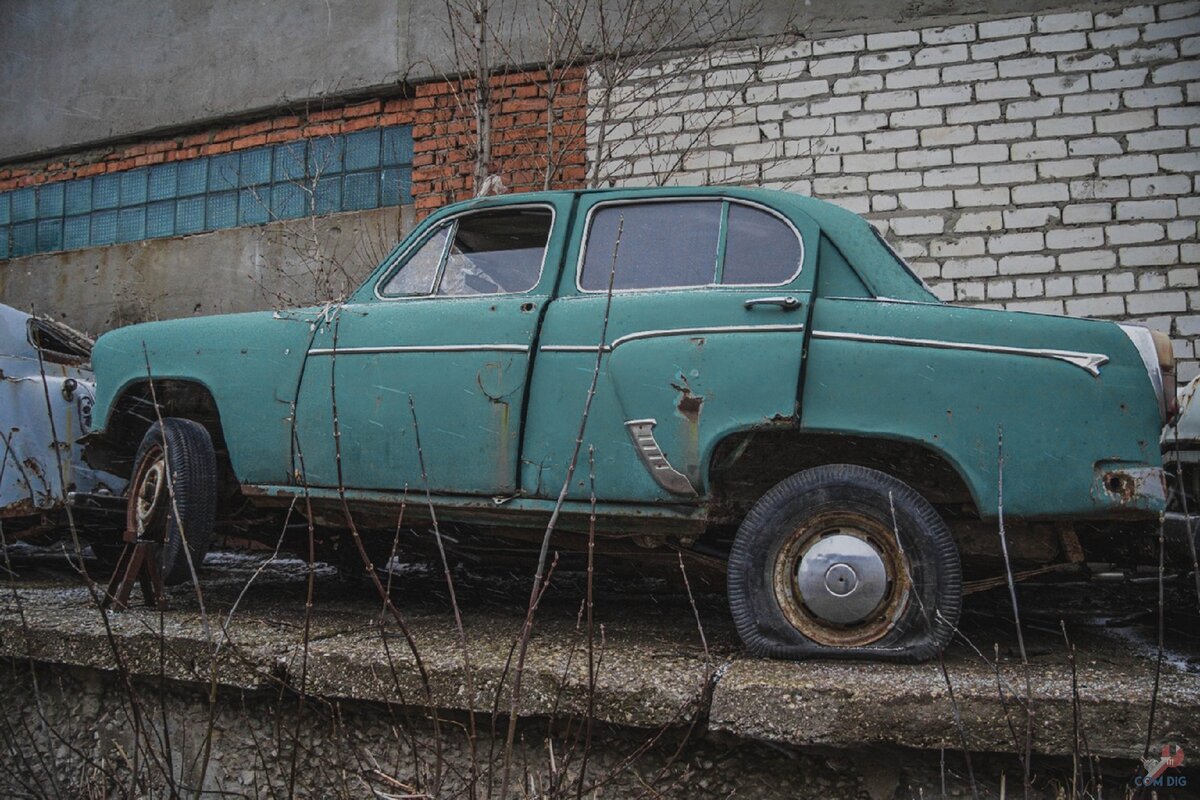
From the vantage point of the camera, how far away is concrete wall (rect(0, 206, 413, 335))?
7.68 meters

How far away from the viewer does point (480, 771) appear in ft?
9.18

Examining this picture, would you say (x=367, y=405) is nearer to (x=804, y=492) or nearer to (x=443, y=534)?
(x=443, y=534)

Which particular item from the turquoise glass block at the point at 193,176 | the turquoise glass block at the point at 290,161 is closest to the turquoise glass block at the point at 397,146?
the turquoise glass block at the point at 290,161

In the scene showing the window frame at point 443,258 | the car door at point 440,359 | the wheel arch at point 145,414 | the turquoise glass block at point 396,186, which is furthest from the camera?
the turquoise glass block at point 396,186

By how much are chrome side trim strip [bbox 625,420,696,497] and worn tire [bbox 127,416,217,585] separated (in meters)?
1.77

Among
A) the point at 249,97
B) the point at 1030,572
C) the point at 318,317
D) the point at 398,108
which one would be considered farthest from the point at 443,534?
the point at 249,97

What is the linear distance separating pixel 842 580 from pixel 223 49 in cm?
740

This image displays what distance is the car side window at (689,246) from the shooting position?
354 cm

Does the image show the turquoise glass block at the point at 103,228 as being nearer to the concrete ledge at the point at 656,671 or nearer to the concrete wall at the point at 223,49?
the concrete wall at the point at 223,49

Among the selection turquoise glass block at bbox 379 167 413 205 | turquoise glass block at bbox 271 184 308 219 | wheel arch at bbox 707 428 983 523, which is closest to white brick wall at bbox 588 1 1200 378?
turquoise glass block at bbox 379 167 413 205

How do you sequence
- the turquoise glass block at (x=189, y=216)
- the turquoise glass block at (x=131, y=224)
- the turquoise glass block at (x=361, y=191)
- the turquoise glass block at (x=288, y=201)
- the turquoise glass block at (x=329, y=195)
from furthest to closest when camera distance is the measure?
the turquoise glass block at (x=131, y=224) → the turquoise glass block at (x=189, y=216) → the turquoise glass block at (x=288, y=201) → the turquoise glass block at (x=329, y=195) → the turquoise glass block at (x=361, y=191)

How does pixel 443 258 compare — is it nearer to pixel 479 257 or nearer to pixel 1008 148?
pixel 479 257

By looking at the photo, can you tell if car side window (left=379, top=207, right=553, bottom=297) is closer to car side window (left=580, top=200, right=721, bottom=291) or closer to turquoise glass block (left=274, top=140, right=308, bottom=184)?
car side window (left=580, top=200, right=721, bottom=291)

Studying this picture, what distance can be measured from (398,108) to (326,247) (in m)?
1.22
